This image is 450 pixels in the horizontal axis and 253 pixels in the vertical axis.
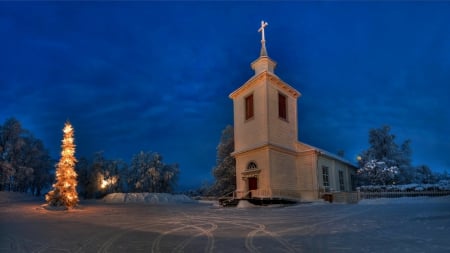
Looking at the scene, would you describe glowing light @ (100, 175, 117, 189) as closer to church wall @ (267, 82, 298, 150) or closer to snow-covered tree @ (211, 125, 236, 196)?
snow-covered tree @ (211, 125, 236, 196)

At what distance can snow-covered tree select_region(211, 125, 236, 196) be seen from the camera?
2872cm

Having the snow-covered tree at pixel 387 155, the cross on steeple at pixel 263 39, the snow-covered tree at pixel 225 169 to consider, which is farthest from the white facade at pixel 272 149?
the snow-covered tree at pixel 387 155

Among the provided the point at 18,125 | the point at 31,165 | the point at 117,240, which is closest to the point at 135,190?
the point at 31,165

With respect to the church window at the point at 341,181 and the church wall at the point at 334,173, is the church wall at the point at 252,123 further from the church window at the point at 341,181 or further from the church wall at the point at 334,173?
the church window at the point at 341,181

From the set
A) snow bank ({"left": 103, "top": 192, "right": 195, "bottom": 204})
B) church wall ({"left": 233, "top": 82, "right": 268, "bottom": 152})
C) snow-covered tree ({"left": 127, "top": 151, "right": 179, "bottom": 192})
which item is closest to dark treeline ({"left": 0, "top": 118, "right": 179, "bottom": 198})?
snow-covered tree ({"left": 127, "top": 151, "right": 179, "bottom": 192})

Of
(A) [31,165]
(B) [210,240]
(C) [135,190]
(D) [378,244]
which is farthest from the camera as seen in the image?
(C) [135,190]

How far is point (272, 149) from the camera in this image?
2088cm

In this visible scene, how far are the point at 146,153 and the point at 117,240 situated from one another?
36728mm

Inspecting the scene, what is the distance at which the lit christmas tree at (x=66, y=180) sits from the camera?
18.2 metres

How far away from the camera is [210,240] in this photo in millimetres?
6992

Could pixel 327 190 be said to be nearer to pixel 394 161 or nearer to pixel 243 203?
pixel 243 203

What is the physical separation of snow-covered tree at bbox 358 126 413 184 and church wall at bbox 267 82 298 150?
8.98 metres

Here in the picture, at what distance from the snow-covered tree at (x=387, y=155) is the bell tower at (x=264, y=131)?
10011 mm

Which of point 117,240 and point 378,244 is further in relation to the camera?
point 117,240
